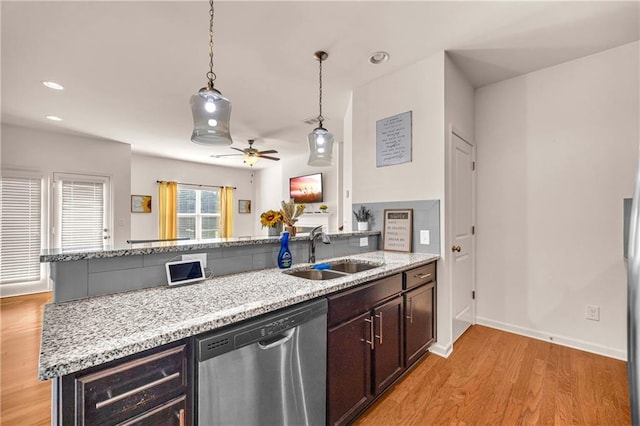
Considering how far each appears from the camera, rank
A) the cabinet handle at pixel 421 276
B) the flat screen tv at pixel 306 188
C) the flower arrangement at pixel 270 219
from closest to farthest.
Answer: the flower arrangement at pixel 270 219
the cabinet handle at pixel 421 276
the flat screen tv at pixel 306 188

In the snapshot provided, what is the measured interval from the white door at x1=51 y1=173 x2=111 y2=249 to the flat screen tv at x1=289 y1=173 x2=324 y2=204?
362 centimetres

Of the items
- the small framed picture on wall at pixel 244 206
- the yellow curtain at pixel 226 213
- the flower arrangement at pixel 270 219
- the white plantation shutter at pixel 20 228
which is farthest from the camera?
the small framed picture on wall at pixel 244 206

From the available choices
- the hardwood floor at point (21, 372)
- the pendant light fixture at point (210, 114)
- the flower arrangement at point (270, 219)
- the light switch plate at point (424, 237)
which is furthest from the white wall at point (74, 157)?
the light switch plate at point (424, 237)

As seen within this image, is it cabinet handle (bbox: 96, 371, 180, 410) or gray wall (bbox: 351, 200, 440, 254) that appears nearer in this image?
cabinet handle (bbox: 96, 371, 180, 410)

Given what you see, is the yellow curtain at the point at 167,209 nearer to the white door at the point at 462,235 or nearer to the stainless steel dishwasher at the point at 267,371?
the white door at the point at 462,235

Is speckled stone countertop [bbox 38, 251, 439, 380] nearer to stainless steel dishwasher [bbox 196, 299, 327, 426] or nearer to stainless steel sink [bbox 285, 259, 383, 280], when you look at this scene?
stainless steel dishwasher [bbox 196, 299, 327, 426]

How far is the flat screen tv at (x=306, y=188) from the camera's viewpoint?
614 cm

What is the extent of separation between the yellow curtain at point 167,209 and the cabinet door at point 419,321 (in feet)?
20.3

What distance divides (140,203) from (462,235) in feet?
21.4

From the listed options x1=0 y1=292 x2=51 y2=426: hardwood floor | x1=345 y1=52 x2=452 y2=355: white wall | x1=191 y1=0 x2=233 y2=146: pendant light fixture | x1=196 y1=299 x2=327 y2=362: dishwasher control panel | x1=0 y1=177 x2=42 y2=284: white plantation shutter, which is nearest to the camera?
x1=196 y1=299 x2=327 y2=362: dishwasher control panel

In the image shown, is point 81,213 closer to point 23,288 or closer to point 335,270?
point 23,288

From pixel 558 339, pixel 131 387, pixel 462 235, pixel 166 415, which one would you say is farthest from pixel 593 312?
pixel 131 387

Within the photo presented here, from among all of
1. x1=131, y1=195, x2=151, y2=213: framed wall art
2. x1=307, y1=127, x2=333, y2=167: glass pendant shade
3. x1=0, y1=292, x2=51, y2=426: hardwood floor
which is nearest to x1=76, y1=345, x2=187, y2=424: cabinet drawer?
x1=0, y1=292, x2=51, y2=426: hardwood floor

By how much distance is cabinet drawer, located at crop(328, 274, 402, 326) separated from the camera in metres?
1.46
